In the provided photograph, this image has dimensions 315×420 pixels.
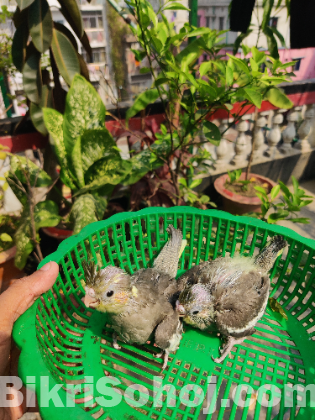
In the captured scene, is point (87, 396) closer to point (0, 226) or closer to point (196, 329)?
point (196, 329)

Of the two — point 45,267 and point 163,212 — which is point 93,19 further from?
point 45,267

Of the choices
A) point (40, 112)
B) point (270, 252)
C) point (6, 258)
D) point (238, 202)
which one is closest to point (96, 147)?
point (40, 112)

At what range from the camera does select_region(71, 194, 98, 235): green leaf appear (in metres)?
1.53

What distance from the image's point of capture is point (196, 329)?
1.37 metres

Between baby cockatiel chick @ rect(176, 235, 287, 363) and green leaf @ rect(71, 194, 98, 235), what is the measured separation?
0.61 metres

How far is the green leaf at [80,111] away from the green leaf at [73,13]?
28 centimetres

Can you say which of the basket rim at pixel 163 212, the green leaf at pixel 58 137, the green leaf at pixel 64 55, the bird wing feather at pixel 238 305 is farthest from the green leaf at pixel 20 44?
the bird wing feather at pixel 238 305

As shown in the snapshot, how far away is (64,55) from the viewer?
1787 mm

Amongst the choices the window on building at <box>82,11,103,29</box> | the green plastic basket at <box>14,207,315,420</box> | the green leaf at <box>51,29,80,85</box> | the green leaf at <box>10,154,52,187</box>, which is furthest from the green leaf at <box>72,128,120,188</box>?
the window on building at <box>82,11,103,29</box>

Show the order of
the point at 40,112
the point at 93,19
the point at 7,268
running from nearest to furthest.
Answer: the point at 40,112 < the point at 7,268 < the point at 93,19

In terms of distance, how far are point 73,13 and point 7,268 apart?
1602mm

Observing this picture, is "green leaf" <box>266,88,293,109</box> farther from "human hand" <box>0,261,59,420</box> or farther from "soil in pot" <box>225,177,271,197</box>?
"human hand" <box>0,261,59,420</box>

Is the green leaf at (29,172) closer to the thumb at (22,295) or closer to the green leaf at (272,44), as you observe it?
the thumb at (22,295)

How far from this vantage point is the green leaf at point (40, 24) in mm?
1584
